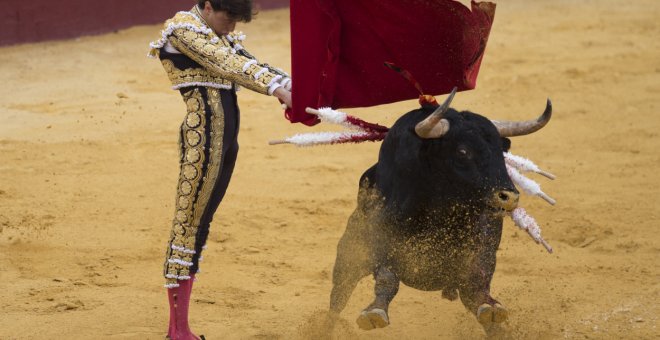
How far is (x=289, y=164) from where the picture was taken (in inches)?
280

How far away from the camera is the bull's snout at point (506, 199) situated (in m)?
3.91

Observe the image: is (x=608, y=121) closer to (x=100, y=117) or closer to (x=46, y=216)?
(x=100, y=117)

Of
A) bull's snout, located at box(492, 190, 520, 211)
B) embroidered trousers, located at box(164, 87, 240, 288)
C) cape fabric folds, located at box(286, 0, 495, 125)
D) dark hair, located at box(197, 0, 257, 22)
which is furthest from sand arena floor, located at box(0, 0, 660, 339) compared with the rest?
dark hair, located at box(197, 0, 257, 22)

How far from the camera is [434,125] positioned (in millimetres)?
3984

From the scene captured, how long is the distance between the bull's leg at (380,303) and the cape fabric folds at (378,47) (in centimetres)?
67

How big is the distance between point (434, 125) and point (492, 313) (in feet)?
2.54

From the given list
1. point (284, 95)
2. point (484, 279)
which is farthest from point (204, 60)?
point (484, 279)

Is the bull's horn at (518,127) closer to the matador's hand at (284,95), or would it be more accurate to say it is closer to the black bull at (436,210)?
the black bull at (436,210)

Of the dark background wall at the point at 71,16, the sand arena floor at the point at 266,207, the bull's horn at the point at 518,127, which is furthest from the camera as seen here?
the dark background wall at the point at 71,16

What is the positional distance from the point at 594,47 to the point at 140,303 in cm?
683

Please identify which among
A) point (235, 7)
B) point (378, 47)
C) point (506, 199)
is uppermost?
point (235, 7)

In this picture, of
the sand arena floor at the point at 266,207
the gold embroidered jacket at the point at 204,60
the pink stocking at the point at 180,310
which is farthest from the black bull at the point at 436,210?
the pink stocking at the point at 180,310

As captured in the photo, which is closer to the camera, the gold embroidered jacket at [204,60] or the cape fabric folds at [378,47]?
the gold embroidered jacket at [204,60]

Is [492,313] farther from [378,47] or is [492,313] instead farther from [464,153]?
[378,47]
